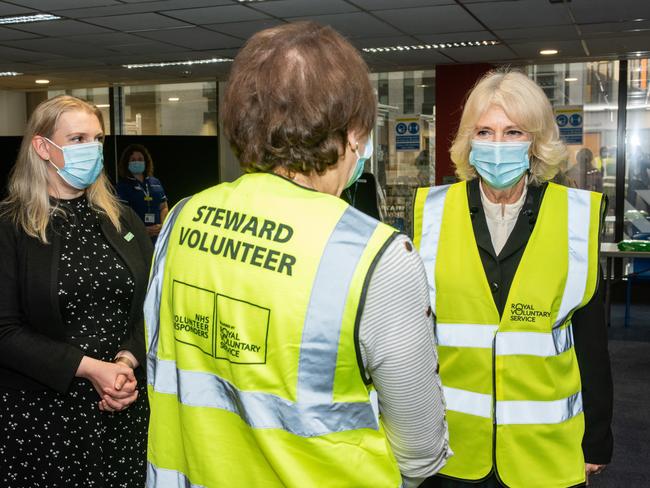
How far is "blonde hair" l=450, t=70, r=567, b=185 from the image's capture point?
176cm

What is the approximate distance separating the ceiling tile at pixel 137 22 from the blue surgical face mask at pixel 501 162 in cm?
479

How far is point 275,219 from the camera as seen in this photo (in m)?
1.02

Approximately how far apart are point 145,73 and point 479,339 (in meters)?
9.21

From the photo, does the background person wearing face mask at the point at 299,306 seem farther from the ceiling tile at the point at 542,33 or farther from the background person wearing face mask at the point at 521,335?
the ceiling tile at the point at 542,33

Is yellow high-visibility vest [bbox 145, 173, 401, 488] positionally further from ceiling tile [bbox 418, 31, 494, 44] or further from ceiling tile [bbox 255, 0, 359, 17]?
ceiling tile [bbox 418, 31, 494, 44]

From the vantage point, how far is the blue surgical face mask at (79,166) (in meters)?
2.14

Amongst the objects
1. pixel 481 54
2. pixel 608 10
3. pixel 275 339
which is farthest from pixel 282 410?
pixel 481 54

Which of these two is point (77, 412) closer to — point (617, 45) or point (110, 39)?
point (110, 39)

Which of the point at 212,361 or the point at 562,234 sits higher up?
the point at 562,234

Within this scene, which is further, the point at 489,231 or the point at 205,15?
the point at 205,15

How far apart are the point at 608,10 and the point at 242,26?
3087 mm

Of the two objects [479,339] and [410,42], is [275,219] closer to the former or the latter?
[479,339]

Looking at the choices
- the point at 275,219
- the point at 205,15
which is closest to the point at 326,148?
the point at 275,219

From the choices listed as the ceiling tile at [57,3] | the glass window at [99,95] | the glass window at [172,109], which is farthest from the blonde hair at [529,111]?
the glass window at [99,95]
